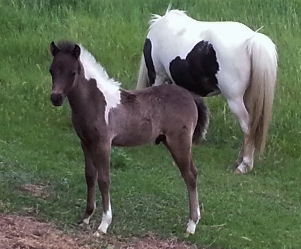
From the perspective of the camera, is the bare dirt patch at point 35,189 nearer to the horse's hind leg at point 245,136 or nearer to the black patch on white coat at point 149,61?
the horse's hind leg at point 245,136

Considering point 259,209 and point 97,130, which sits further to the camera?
point 259,209

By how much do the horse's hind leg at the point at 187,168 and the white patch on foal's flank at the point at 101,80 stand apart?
1.88 feet

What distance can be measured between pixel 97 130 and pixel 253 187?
2612 millimetres

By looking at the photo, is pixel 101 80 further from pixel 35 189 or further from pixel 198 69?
pixel 198 69

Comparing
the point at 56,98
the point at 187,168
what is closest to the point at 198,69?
the point at 187,168

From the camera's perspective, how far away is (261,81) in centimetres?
717

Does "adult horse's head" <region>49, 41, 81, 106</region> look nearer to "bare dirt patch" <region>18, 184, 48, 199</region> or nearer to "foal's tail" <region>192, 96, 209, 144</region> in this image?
"foal's tail" <region>192, 96, 209, 144</region>

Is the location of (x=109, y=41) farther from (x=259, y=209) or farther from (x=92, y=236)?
(x=92, y=236)

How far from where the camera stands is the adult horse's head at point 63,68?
15.1ft

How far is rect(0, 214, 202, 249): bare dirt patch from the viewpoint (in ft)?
14.5

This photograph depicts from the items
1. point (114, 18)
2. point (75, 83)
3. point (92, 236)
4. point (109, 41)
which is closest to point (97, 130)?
point (75, 83)

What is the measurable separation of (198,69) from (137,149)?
1.24 meters

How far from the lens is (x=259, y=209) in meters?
6.16

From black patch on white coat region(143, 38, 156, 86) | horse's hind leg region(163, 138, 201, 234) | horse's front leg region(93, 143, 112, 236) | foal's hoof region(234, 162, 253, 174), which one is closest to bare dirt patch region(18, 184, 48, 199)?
horse's front leg region(93, 143, 112, 236)
